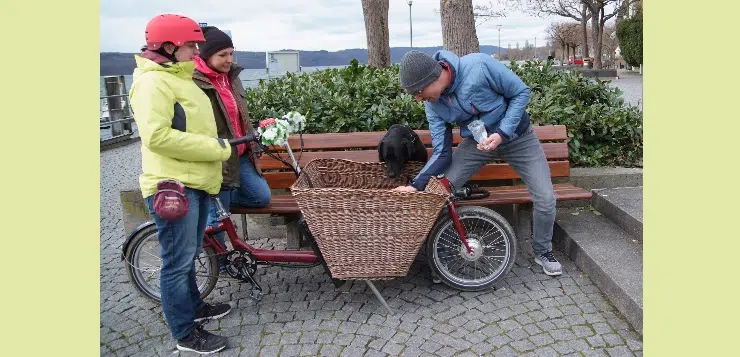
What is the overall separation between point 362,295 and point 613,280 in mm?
1574

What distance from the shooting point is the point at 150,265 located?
3926 millimetres

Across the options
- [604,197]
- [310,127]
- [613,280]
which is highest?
[310,127]

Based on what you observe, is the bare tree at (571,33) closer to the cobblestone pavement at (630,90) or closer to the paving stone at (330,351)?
the cobblestone pavement at (630,90)

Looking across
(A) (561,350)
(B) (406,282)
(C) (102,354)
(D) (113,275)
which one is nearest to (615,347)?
(A) (561,350)

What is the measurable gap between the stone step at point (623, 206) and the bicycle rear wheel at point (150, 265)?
2.93 metres

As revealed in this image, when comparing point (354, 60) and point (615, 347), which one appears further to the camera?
point (354, 60)

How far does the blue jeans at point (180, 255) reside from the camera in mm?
3129

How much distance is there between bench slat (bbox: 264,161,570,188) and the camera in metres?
4.62

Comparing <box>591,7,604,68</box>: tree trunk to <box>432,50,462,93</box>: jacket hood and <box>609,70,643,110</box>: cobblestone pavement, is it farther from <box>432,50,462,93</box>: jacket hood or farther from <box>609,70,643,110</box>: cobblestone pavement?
<box>432,50,462,93</box>: jacket hood

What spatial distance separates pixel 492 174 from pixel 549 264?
36.9 inches

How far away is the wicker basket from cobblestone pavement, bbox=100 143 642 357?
→ 12.6 inches

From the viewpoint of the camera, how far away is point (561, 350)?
10.4 ft

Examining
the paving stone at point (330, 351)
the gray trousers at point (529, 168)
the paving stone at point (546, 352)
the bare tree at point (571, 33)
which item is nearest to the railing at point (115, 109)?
the gray trousers at point (529, 168)

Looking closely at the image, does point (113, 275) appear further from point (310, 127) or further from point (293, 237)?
point (310, 127)
